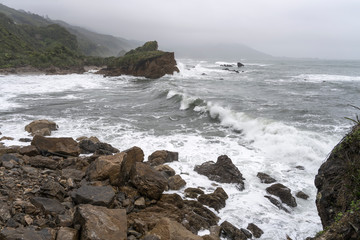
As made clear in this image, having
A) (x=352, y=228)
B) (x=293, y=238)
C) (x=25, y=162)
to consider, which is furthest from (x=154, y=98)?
(x=352, y=228)

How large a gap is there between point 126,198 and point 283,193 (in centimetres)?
509

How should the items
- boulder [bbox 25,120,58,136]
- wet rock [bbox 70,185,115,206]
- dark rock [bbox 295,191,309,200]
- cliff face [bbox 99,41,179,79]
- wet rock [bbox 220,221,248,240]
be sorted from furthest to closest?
cliff face [bbox 99,41,179,79]
boulder [bbox 25,120,58,136]
dark rock [bbox 295,191,309,200]
wet rock [bbox 220,221,248,240]
wet rock [bbox 70,185,115,206]

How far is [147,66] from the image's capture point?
4584cm

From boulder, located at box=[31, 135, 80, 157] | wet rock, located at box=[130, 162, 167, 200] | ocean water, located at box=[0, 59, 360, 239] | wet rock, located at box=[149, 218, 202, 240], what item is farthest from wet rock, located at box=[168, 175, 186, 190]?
boulder, located at box=[31, 135, 80, 157]

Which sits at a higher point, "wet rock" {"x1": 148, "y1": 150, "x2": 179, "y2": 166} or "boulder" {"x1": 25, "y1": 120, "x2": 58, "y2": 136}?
"boulder" {"x1": 25, "y1": 120, "x2": 58, "y2": 136}

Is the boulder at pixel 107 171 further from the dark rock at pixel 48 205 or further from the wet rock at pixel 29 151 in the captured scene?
the wet rock at pixel 29 151

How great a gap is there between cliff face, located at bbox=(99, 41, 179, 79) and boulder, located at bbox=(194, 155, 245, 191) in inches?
1446

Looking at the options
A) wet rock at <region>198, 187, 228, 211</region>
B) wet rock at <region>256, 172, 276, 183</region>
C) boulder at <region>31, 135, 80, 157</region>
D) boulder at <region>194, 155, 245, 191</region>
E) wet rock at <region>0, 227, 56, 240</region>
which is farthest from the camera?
wet rock at <region>256, 172, 276, 183</region>

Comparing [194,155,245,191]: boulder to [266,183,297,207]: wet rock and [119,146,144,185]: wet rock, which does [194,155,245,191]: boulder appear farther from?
[119,146,144,185]: wet rock

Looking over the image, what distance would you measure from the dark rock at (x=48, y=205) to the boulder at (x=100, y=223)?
0.68 meters

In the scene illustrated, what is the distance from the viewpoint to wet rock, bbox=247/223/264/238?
6276 millimetres

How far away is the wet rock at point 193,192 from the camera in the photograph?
7.49 meters

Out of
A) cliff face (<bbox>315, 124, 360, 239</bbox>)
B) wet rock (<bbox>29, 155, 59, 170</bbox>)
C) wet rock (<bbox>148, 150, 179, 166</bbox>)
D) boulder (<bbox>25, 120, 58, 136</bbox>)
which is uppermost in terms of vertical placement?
cliff face (<bbox>315, 124, 360, 239</bbox>)

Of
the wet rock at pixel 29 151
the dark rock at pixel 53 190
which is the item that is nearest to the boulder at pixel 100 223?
the dark rock at pixel 53 190
